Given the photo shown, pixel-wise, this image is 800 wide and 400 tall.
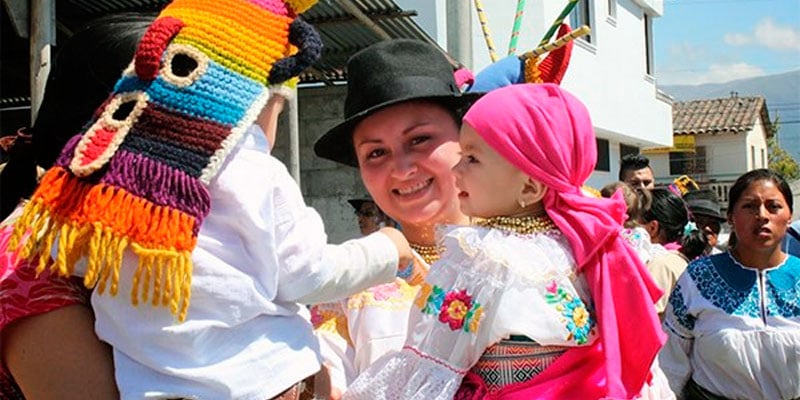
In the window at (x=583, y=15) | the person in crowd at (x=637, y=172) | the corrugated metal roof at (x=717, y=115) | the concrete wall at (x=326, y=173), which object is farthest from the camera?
the corrugated metal roof at (x=717, y=115)

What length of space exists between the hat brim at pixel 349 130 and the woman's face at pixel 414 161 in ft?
0.14

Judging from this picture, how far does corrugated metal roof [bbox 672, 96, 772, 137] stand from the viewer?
3003 cm

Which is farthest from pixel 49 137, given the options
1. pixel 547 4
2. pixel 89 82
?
pixel 547 4

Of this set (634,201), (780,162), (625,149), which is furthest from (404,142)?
(780,162)

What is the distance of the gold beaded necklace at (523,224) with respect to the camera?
1.85 metres

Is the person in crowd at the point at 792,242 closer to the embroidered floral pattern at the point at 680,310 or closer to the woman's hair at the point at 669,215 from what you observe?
the woman's hair at the point at 669,215

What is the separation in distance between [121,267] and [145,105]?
29 centimetres

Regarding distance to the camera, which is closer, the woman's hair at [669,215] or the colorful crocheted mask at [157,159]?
the colorful crocheted mask at [157,159]

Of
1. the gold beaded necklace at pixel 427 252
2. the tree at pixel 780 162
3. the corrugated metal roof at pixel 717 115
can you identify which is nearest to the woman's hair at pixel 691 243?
the gold beaded necklace at pixel 427 252

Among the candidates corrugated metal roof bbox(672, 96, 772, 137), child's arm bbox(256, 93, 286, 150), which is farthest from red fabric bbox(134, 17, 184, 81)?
corrugated metal roof bbox(672, 96, 772, 137)

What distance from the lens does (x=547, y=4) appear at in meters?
13.6

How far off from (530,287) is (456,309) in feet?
0.57

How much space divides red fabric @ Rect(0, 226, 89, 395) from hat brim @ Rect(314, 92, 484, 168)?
1.03 meters

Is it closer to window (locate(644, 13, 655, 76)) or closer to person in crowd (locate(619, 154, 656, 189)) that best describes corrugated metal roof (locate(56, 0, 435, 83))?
person in crowd (locate(619, 154, 656, 189))
